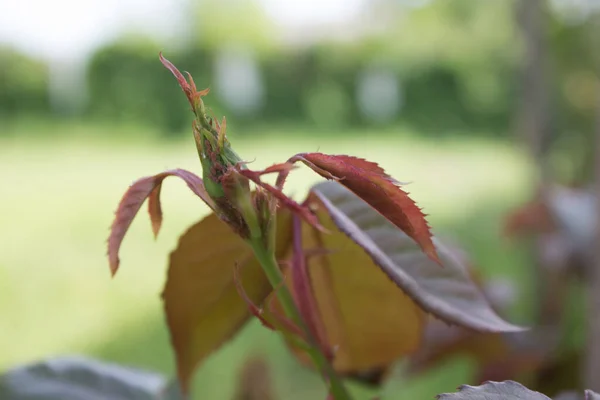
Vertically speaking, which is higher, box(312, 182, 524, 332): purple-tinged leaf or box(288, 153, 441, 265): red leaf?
box(288, 153, 441, 265): red leaf

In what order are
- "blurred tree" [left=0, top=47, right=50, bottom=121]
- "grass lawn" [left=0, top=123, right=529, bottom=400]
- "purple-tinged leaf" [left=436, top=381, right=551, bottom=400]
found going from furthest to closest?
1. "blurred tree" [left=0, top=47, right=50, bottom=121]
2. "grass lawn" [left=0, top=123, right=529, bottom=400]
3. "purple-tinged leaf" [left=436, top=381, right=551, bottom=400]

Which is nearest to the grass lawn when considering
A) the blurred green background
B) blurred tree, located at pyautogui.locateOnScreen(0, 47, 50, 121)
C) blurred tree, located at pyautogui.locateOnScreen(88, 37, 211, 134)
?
the blurred green background

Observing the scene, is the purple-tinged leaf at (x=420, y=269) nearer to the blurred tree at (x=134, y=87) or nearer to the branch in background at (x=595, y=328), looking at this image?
the branch in background at (x=595, y=328)

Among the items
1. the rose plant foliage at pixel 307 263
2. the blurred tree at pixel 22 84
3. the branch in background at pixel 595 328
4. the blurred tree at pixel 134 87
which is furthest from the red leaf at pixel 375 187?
the blurred tree at pixel 22 84

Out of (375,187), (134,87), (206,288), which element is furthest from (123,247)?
(134,87)

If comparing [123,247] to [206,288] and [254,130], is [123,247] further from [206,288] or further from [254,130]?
[254,130]

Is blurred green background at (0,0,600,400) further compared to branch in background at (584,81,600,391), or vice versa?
blurred green background at (0,0,600,400)

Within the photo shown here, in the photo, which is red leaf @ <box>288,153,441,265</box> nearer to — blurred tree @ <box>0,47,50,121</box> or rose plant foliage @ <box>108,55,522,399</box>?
rose plant foliage @ <box>108,55,522,399</box>
